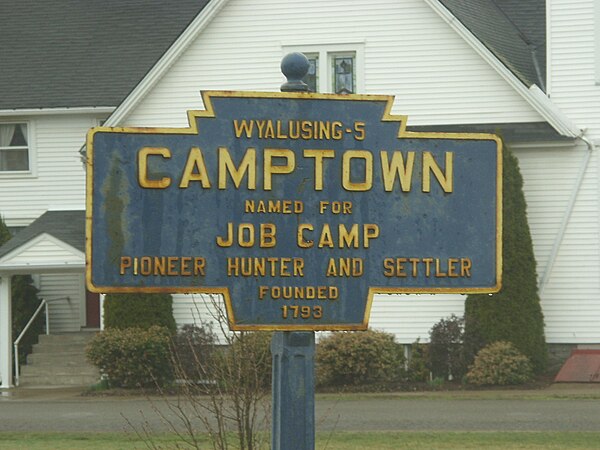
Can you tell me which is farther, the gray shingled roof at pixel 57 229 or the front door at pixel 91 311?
the front door at pixel 91 311

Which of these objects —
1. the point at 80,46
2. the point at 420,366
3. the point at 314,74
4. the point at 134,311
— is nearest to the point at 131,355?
the point at 134,311

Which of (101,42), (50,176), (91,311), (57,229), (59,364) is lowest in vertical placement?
(59,364)

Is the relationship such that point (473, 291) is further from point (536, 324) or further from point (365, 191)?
point (536, 324)

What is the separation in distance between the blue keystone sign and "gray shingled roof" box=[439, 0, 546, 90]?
56.3ft

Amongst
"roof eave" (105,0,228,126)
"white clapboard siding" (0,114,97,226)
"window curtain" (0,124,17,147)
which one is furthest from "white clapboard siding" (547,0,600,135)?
"window curtain" (0,124,17,147)

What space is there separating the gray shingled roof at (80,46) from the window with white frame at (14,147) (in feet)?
2.44

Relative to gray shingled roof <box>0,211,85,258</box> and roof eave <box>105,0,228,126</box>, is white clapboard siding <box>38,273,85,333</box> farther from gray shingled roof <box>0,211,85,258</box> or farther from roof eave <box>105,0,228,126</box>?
roof eave <box>105,0,228,126</box>

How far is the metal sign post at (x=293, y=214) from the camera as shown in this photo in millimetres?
6332

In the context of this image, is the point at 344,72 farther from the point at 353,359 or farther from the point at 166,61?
the point at 353,359

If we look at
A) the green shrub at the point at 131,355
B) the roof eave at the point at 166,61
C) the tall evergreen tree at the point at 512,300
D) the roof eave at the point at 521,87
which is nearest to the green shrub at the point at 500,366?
the tall evergreen tree at the point at 512,300

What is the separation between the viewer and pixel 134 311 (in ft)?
76.6

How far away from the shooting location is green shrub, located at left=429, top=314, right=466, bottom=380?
2256 centimetres

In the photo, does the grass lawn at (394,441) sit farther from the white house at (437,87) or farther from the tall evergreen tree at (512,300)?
the tall evergreen tree at (512,300)

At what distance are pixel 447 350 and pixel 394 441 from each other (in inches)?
314
